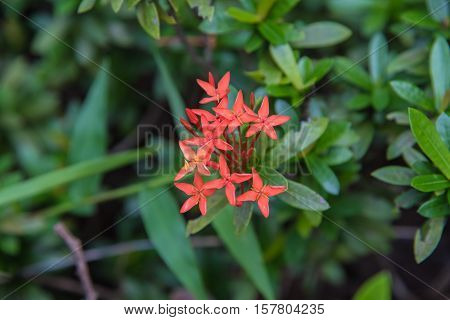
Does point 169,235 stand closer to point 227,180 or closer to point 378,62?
point 227,180

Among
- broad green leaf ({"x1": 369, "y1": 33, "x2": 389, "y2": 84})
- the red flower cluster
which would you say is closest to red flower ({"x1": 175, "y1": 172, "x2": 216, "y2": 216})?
the red flower cluster

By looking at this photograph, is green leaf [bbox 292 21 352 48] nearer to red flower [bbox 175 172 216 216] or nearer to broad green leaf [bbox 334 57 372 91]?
broad green leaf [bbox 334 57 372 91]

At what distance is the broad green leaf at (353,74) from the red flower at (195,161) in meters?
0.63

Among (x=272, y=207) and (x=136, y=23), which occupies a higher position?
(x=136, y=23)

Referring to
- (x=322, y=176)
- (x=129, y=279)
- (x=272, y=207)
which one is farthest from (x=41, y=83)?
(x=322, y=176)

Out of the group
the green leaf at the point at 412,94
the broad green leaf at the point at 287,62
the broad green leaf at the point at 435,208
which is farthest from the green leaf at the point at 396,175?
the broad green leaf at the point at 287,62

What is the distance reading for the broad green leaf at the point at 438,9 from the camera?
4.95ft

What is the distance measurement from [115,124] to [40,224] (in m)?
0.59

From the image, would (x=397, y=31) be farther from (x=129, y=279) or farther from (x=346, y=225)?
(x=129, y=279)

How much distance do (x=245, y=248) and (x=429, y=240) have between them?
53 cm

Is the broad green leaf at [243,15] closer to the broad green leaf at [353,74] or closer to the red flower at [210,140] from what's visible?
the broad green leaf at [353,74]

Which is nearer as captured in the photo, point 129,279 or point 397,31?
point 397,31

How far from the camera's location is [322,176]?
1.33 meters

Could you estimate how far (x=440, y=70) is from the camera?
137 centimetres
